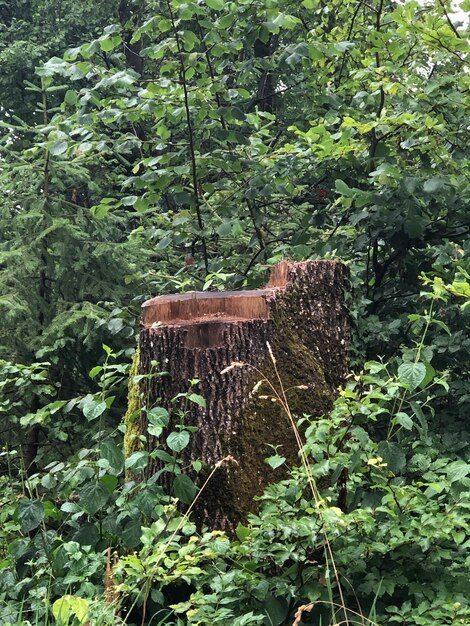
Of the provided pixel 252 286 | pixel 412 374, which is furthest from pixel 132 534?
pixel 252 286

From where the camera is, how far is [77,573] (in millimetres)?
2186

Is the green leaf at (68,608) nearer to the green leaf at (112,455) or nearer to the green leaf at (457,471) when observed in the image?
the green leaf at (112,455)

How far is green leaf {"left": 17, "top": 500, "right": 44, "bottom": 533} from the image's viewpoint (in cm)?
238

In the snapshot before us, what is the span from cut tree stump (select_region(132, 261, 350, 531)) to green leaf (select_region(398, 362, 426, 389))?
60cm

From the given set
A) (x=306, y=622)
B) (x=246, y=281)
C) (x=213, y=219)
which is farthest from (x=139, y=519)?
(x=213, y=219)

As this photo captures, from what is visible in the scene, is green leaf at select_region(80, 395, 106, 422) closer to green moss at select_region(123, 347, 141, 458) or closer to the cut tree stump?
the cut tree stump

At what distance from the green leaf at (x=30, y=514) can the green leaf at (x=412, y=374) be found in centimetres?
139

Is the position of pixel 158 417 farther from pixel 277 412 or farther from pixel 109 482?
pixel 277 412

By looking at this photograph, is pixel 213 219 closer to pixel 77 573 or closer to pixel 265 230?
pixel 265 230

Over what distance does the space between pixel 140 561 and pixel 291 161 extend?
2833 millimetres

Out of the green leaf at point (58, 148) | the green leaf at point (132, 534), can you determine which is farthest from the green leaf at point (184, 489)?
the green leaf at point (58, 148)

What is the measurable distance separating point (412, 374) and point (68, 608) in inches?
46.1

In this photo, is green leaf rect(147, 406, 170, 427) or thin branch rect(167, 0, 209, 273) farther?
thin branch rect(167, 0, 209, 273)

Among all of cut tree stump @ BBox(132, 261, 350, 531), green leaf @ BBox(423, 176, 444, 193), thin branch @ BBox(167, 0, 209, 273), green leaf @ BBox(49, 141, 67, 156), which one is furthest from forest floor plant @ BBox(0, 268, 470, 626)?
thin branch @ BBox(167, 0, 209, 273)
